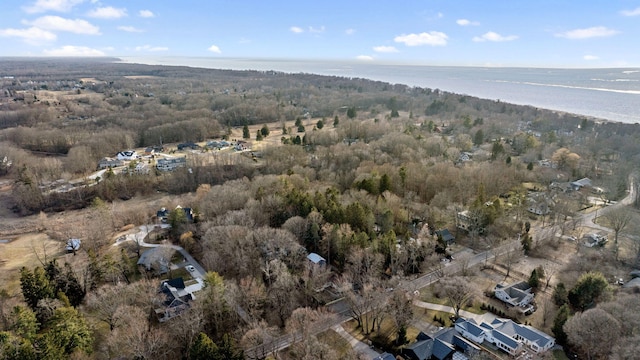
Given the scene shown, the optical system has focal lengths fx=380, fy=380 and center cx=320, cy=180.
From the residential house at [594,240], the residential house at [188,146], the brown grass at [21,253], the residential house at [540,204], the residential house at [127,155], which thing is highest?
the residential house at [188,146]

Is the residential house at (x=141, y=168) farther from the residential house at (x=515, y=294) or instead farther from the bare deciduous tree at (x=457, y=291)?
the residential house at (x=515, y=294)

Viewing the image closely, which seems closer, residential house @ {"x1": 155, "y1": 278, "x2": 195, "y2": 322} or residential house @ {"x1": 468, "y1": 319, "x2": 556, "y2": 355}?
residential house @ {"x1": 468, "y1": 319, "x2": 556, "y2": 355}

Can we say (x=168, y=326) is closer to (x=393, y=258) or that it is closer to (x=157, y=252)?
(x=157, y=252)

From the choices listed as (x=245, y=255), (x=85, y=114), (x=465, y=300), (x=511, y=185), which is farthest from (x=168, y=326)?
(x=85, y=114)

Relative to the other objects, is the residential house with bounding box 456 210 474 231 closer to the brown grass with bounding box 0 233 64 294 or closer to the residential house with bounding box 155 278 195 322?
the residential house with bounding box 155 278 195 322

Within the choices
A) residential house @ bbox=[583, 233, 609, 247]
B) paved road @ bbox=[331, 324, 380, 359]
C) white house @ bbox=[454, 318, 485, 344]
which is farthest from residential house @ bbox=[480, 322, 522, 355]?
residential house @ bbox=[583, 233, 609, 247]

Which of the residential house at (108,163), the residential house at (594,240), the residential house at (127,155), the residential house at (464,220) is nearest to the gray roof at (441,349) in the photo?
the residential house at (464,220)

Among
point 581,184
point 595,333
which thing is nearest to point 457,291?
point 595,333
